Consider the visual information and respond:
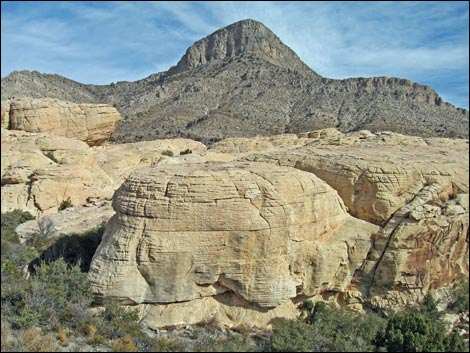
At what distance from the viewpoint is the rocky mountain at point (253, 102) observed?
52781mm

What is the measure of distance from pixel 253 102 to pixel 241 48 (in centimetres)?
3078

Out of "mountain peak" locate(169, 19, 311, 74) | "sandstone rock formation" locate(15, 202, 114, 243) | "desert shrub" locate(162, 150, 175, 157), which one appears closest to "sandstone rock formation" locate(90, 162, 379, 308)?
"sandstone rock formation" locate(15, 202, 114, 243)

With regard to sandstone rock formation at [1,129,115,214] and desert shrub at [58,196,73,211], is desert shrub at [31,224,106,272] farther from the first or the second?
sandstone rock formation at [1,129,115,214]

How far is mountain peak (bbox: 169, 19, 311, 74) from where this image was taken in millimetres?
89000

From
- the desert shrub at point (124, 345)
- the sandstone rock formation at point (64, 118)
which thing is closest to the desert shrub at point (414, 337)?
the desert shrub at point (124, 345)

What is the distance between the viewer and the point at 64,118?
2783cm

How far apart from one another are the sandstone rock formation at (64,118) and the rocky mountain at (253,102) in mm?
16131

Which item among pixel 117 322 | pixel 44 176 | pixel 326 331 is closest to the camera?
pixel 117 322

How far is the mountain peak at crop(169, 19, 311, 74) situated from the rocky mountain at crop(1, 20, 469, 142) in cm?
331

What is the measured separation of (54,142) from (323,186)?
57.0ft

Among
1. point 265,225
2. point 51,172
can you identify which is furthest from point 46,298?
point 51,172

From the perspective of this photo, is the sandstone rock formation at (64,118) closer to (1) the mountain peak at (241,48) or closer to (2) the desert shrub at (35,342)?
(2) the desert shrub at (35,342)

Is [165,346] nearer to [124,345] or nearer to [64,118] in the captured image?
[124,345]

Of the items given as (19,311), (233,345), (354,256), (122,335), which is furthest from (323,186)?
(19,311)
